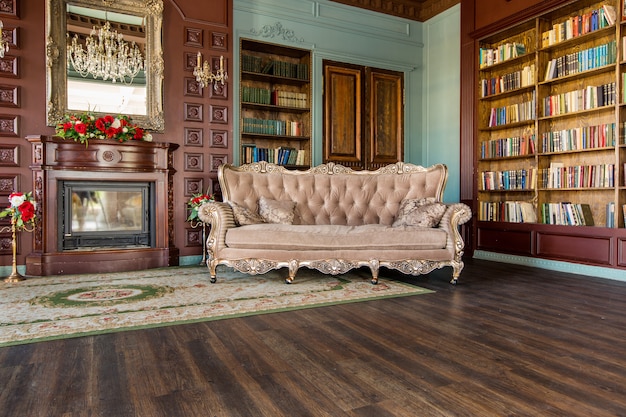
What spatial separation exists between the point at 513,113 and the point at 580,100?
0.84 meters

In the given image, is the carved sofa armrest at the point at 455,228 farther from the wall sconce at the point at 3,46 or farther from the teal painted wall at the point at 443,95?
the wall sconce at the point at 3,46

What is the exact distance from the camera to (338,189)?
15.8 ft

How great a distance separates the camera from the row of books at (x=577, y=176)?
4.36 metres

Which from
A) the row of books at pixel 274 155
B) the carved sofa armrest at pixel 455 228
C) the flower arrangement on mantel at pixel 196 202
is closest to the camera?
the carved sofa armrest at pixel 455 228

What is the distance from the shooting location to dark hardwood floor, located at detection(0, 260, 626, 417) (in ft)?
5.08

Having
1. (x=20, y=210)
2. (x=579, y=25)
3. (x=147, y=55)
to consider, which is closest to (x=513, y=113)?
(x=579, y=25)

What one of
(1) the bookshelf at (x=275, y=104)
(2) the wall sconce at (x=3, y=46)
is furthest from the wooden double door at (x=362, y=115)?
(2) the wall sconce at (x=3, y=46)

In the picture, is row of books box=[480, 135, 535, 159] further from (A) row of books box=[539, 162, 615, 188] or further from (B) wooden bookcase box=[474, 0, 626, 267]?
(A) row of books box=[539, 162, 615, 188]

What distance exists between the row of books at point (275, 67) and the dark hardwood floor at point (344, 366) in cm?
377

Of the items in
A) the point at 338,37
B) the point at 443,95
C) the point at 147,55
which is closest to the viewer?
the point at 147,55

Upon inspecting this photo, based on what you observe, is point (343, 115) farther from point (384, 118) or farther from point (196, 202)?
point (196, 202)

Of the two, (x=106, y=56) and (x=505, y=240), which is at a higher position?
(x=106, y=56)

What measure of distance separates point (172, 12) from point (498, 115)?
Answer: 4.20 metres

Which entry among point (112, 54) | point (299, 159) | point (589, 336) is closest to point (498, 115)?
point (299, 159)
